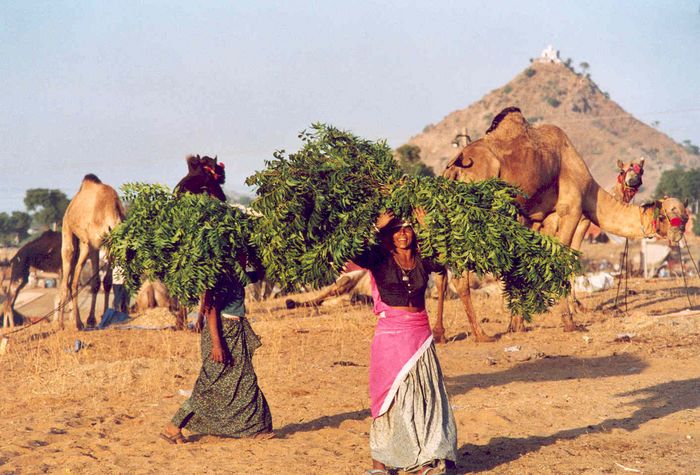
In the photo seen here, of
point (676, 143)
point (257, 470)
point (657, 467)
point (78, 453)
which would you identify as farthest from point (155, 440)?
point (676, 143)

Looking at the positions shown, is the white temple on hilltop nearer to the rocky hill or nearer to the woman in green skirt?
the rocky hill

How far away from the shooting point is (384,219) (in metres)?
6.32

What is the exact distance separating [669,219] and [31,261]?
43.3 ft

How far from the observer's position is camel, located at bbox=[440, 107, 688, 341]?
13180 mm

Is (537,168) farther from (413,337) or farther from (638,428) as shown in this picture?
(413,337)

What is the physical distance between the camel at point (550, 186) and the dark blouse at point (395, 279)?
19.6ft

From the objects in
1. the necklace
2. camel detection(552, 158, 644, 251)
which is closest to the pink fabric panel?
the necklace

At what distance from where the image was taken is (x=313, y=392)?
9.76m

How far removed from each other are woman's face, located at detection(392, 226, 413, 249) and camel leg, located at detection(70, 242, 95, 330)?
406 inches

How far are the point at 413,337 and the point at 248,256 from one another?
1.44 m

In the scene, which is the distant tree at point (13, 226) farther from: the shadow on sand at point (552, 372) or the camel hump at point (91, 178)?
the shadow on sand at point (552, 372)

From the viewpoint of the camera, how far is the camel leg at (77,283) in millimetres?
15664

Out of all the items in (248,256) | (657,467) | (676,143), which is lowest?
(657,467)

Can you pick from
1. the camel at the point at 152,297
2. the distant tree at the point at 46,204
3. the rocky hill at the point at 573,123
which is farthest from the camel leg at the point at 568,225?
the rocky hill at the point at 573,123
